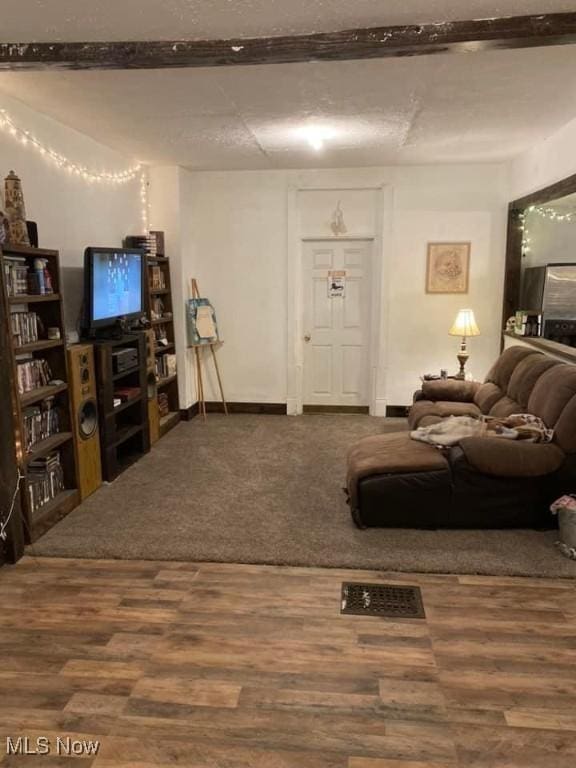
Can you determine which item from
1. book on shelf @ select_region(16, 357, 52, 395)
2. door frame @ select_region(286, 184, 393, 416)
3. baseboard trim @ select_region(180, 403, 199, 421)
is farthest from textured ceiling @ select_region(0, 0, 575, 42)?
baseboard trim @ select_region(180, 403, 199, 421)

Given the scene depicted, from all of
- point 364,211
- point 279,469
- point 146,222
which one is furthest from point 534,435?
point 146,222

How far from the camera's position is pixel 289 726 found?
1983 mm

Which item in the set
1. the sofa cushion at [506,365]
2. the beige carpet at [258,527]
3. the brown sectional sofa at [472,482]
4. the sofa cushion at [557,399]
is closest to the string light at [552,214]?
the sofa cushion at [506,365]

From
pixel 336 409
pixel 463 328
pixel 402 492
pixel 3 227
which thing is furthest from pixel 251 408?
pixel 3 227

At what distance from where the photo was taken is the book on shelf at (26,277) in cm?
327

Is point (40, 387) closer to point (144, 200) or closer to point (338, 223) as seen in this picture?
point (144, 200)

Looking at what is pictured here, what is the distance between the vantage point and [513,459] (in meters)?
3.36

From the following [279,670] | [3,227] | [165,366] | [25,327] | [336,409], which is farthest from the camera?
[336,409]

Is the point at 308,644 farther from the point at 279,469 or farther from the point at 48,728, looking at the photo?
the point at 279,469

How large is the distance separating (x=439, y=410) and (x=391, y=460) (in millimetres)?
1429

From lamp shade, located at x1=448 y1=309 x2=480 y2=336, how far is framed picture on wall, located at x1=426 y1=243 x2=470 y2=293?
1.51ft

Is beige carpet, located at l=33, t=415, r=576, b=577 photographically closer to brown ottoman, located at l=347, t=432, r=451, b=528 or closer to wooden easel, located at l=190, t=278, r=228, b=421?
brown ottoman, located at l=347, t=432, r=451, b=528

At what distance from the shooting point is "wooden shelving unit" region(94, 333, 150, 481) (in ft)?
13.9

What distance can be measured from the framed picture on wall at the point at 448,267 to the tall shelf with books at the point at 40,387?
3900 mm
